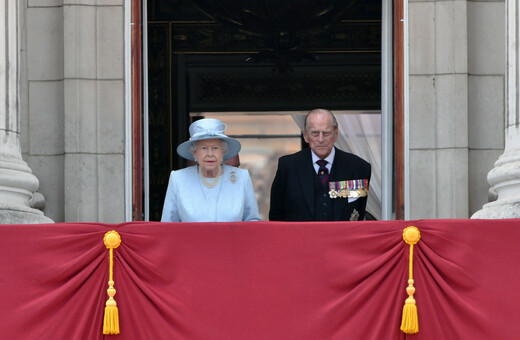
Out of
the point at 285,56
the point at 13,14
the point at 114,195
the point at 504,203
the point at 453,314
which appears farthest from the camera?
the point at 285,56

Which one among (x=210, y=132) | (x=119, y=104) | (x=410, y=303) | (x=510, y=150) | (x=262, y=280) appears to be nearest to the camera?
(x=410, y=303)

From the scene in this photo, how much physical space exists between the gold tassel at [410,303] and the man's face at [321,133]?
5.24ft

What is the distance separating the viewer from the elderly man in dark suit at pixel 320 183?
9430mm

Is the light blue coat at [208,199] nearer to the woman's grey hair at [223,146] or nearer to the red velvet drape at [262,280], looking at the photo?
the woman's grey hair at [223,146]

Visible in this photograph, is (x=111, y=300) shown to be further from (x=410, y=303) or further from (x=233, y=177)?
(x=410, y=303)

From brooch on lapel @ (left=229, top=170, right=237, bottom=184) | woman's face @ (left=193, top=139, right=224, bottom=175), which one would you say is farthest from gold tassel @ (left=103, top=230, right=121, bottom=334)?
brooch on lapel @ (left=229, top=170, right=237, bottom=184)

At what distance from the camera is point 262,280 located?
316 inches

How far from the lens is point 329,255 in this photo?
315 inches

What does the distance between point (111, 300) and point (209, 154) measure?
1.38 meters

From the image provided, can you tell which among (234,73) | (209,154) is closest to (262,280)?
(209,154)

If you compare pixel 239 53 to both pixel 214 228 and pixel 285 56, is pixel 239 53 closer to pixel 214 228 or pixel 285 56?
pixel 285 56

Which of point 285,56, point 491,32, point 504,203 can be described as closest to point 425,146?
point 491,32

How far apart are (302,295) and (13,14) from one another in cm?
333

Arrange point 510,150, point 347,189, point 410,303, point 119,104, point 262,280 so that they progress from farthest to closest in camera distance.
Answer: point 119,104 → point 347,189 → point 510,150 → point 262,280 → point 410,303
